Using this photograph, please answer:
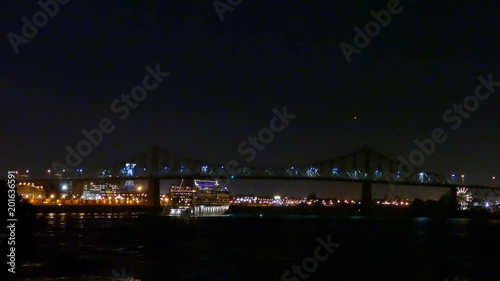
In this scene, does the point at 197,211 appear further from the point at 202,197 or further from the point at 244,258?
the point at 244,258

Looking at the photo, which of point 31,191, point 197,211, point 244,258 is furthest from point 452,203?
point 244,258

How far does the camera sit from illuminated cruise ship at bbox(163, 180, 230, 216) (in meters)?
126

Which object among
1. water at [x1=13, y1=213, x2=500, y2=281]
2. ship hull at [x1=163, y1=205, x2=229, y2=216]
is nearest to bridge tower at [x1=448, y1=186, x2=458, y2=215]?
ship hull at [x1=163, y1=205, x2=229, y2=216]

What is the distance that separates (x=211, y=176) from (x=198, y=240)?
200 ft

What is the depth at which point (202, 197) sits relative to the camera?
140m

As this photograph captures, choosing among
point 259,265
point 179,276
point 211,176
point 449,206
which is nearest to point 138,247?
point 259,265

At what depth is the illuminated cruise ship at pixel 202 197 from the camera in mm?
126312

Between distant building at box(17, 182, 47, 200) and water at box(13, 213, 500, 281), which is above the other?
distant building at box(17, 182, 47, 200)

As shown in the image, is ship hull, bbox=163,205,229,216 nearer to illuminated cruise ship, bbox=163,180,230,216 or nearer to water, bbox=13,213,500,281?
illuminated cruise ship, bbox=163,180,230,216

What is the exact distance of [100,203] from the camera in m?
150

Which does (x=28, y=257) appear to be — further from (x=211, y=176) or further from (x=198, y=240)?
(x=211, y=176)

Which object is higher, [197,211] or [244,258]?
[197,211]

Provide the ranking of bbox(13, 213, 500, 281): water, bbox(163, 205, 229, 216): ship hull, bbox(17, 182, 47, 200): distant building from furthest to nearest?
1. bbox(17, 182, 47, 200): distant building
2. bbox(163, 205, 229, 216): ship hull
3. bbox(13, 213, 500, 281): water

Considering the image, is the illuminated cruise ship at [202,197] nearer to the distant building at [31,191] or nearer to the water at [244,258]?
the distant building at [31,191]
